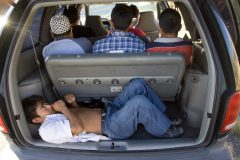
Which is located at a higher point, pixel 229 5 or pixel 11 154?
pixel 229 5

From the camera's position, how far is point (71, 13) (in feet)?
15.3

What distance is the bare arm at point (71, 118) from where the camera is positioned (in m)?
2.86

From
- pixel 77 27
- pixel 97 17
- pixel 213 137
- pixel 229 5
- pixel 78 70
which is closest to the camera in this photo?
pixel 213 137

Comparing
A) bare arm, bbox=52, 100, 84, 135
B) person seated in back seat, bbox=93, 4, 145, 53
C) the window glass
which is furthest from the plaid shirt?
the window glass

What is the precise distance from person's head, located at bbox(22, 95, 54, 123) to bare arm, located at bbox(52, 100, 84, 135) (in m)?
0.08

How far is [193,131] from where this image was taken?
309 centimetres

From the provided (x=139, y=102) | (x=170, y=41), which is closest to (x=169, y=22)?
(x=170, y=41)

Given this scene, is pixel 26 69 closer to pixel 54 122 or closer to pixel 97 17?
pixel 54 122

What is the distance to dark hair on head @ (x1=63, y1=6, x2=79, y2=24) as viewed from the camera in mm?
4629

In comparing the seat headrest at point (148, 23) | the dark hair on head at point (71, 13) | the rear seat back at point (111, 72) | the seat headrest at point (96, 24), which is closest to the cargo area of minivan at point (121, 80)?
the rear seat back at point (111, 72)

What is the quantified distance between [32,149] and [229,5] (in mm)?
2377

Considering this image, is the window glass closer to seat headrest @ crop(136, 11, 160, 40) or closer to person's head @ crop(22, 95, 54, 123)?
seat headrest @ crop(136, 11, 160, 40)

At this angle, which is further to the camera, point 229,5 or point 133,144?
point 229,5

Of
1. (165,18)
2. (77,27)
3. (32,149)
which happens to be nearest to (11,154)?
(32,149)
